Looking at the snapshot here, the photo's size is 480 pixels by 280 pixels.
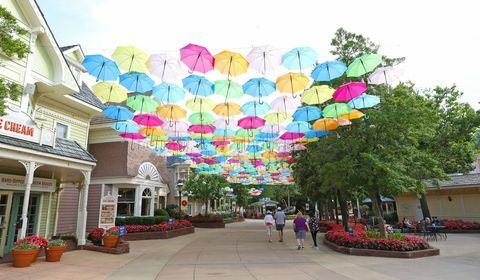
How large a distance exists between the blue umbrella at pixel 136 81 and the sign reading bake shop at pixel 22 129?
11.1 ft

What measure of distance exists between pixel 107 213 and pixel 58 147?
4.57m

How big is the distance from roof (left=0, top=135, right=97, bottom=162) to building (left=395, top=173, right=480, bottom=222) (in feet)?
76.3

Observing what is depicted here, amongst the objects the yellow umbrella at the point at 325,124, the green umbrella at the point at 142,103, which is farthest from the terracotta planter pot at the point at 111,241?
the yellow umbrella at the point at 325,124

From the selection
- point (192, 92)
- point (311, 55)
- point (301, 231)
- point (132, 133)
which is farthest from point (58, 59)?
point (301, 231)

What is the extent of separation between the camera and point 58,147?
1191 centimetres

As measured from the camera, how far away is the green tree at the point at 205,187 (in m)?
32.1

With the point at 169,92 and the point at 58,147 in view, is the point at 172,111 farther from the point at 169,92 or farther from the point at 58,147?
the point at 58,147

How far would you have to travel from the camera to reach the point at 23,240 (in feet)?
31.2

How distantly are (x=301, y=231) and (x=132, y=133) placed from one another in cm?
1042

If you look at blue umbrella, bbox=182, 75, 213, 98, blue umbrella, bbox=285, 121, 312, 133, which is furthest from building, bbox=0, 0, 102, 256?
blue umbrella, bbox=285, 121, 312, 133

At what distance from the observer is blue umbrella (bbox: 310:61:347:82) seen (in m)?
10.8

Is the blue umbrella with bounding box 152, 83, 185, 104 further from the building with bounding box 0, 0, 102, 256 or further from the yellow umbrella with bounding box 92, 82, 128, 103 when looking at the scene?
the building with bounding box 0, 0, 102, 256

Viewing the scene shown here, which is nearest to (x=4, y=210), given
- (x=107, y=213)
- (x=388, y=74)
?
(x=107, y=213)

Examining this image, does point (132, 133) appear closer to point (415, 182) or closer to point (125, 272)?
point (125, 272)
